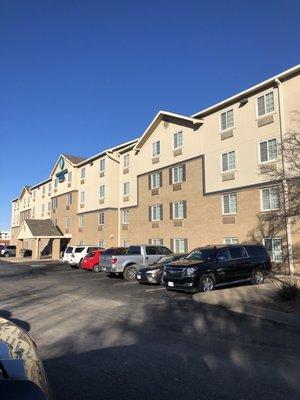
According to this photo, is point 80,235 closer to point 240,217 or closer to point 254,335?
point 240,217

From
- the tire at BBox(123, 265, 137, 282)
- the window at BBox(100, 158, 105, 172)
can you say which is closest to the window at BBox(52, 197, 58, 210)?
the window at BBox(100, 158, 105, 172)

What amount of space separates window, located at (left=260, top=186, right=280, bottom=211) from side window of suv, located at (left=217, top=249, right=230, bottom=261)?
7.66 metres

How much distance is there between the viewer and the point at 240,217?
2600cm

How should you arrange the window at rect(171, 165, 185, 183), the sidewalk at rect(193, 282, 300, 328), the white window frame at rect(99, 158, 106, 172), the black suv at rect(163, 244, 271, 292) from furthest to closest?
the white window frame at rect(99, 158, 106, 172)
the window at rect(171, 165, 185, 183)
the black suv at rect(163, 244, 271, 292)
the sidewalk at rect(193, 282, 300, 328)

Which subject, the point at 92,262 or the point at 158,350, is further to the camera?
the point at 92,262

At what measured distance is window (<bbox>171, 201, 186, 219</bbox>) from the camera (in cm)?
3120

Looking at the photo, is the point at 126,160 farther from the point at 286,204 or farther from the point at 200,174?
the point at 286,204

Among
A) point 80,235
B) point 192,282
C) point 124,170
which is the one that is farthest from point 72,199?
point 192,282

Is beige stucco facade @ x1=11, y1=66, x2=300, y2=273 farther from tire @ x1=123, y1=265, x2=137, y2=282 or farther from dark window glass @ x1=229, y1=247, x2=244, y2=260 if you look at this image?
tire @ x1=123, y1=265, x2=137, y2=282

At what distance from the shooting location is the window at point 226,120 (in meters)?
27.3

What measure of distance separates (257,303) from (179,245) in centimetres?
1868

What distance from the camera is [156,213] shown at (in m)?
34.8

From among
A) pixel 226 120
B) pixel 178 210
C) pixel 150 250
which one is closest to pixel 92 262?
pixel 150 250

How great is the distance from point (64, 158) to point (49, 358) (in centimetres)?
4729
